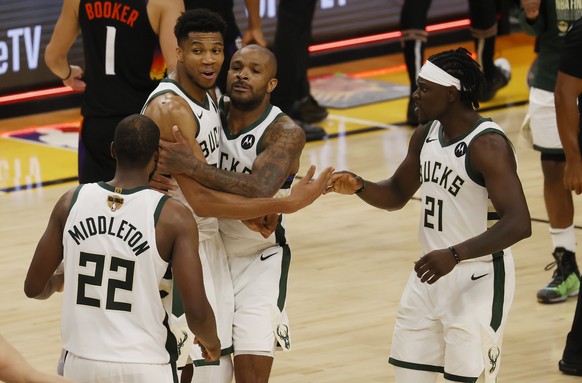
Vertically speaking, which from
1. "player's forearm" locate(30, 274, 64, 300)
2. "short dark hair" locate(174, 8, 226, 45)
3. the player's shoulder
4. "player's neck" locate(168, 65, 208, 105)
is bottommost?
"player's forearm" locate(30, 274, 64, 300)

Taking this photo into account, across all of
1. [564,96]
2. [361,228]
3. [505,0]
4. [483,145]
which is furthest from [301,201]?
[505,0]

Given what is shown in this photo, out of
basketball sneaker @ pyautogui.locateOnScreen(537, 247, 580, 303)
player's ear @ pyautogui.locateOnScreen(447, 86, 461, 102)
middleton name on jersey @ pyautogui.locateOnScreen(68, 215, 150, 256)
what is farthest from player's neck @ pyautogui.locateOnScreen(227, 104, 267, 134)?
basketball sneaker @ pyautogui.locateOnScreen(537, 247, 580, 303)

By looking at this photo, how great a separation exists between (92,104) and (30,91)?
239 inches

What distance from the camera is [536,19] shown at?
838 centimetres

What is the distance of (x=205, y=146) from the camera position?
578cm

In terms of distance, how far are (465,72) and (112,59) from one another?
2.41 meters

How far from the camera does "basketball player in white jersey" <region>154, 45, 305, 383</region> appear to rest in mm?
5770

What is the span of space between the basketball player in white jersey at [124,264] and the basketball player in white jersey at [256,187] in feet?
3.03

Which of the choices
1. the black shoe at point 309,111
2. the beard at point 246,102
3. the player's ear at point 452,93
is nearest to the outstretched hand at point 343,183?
the beard at point 246,102

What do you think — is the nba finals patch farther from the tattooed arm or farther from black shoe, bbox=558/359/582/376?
the tattooed arm

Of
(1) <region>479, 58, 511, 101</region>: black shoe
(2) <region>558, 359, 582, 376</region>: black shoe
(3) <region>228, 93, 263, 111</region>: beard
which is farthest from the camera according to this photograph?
(1) <region>479, 58, 511, 101</region>: black shoe

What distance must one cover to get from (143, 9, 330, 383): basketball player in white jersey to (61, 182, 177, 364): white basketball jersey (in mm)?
899

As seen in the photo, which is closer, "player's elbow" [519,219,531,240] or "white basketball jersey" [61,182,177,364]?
"white basketball jersey" [61,182,177,364]

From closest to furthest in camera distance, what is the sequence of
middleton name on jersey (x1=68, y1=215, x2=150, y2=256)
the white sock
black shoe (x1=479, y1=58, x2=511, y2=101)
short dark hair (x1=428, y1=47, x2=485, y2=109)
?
middleton name on jersey (x1=68, y1=215, x2=150, y2=256), short dark hair (x1=428, y1=47, x2=485, y2=109), the white sock, black shoe (x1=479, y1=58, x2=511, y2=101)
